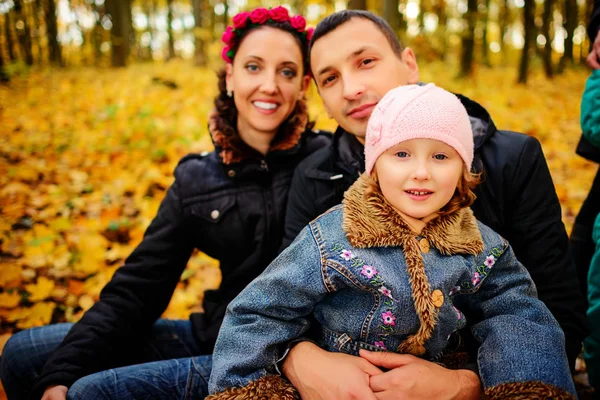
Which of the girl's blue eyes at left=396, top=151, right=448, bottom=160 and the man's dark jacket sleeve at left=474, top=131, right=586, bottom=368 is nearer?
the girl's blue eyes at left=396, top=151, right=448, bottom=160

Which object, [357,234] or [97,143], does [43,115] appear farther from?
[357,234]

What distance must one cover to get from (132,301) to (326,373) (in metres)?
1.15

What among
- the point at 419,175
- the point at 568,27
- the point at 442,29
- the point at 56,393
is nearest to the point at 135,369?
the point at 56,393

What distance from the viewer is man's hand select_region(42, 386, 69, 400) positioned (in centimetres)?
176

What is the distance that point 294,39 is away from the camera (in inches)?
89.7

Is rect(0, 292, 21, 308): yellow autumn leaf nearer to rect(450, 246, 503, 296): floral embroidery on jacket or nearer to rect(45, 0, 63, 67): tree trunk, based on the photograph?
rect(450, 246, 503, 296): floral embroidery on jacket

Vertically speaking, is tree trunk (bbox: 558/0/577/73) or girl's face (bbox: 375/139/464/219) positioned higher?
tree trunk (bbox: 558/0/577/73)

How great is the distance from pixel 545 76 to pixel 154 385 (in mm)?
13720

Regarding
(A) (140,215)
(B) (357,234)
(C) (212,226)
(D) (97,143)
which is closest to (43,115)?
(D) (97,143)

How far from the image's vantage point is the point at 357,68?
6.22 ft

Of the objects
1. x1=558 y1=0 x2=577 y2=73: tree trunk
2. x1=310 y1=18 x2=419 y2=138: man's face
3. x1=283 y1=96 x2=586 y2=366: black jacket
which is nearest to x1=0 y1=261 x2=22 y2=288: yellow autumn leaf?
x1=310 y1=18 x2=419 y2=138: man's face

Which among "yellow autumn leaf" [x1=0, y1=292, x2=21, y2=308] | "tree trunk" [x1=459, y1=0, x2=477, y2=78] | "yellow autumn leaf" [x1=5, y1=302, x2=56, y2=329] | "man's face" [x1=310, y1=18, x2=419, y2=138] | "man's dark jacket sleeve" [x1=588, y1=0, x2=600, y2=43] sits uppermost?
"tree trunk" [x1=459, y1=0, x2=477, y2=78]

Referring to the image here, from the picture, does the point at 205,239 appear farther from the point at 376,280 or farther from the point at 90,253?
the point at 90,253

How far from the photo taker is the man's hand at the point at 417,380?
1385 millimetres
